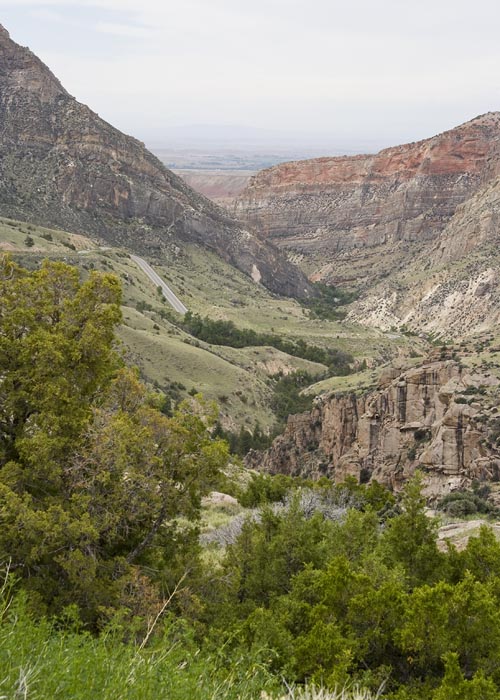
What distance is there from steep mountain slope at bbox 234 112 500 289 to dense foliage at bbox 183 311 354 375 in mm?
33245

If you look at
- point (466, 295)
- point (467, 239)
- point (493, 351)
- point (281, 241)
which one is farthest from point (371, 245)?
point (493, 351)

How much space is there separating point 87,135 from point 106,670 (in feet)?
382

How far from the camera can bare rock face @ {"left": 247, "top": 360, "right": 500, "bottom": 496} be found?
25375 mm

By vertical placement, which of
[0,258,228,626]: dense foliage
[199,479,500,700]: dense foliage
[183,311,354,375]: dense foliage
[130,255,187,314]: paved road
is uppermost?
[0,258,228,626]: dense foliage

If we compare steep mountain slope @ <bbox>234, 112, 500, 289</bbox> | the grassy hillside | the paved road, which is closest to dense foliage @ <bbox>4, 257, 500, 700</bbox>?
the grassy hillside

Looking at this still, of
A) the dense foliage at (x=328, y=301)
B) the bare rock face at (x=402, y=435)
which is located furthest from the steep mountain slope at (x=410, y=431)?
the dense foliage at (x=328, y=301)

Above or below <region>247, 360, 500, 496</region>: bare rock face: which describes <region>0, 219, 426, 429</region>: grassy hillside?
below

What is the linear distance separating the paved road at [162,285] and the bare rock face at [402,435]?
48.6 m

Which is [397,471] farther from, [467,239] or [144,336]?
[467,239]

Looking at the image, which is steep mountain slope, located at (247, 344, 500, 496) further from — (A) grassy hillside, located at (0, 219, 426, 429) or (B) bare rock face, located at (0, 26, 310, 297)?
(B) bare rock face, located at (0, 26, 310, 297)

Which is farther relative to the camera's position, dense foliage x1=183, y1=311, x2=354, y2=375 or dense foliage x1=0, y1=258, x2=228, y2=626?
dense foliage x1=183, y1=311, x2=354, y2=375

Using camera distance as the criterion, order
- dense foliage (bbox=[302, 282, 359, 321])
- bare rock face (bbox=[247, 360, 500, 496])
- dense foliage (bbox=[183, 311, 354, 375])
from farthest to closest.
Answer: dense foliage (bbox=[302, 282, 359, 321])
dense foliage (bbox=[183, 311, 354, 375])
bare rock face (bbox=[247, 360, 500, 496])

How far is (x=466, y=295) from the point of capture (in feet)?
283

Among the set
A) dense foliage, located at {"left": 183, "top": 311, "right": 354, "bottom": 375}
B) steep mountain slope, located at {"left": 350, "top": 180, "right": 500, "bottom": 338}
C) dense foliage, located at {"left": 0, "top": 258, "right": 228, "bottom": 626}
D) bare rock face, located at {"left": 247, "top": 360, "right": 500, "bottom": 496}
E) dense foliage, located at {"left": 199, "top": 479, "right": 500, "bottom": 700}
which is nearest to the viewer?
dense foliage, located at {"left": 199, "top": 479, "right": 500, "bottom": 700}
